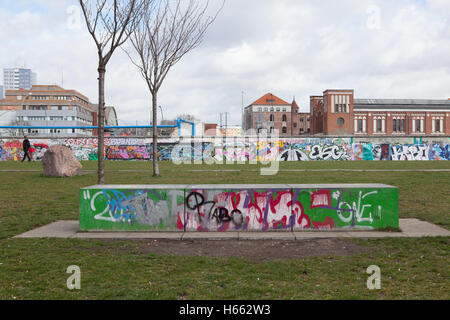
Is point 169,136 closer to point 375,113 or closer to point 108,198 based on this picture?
point 108,198

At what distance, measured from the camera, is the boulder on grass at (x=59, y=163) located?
20.2 m

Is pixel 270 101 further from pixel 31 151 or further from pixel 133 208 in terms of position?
pixel 133 208

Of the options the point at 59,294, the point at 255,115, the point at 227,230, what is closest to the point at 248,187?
the point at 227,230

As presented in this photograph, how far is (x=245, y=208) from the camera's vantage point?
803 centimetres

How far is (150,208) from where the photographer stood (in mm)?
8055

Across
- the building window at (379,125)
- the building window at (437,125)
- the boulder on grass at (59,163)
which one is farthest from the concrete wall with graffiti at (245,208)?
the building window at (437,125)

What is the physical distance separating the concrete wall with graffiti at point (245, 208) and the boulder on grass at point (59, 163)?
13.3 m

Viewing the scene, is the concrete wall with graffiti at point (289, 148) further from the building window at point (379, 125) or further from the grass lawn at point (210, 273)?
the building window at point (379, 125)

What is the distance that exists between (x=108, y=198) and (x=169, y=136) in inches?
1452

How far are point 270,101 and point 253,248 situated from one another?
368ft

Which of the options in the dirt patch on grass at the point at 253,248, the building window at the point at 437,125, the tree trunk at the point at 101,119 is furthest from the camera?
the building window at the point at 437,125

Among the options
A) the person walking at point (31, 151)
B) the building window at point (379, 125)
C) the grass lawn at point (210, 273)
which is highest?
the building window at point (379, 125)

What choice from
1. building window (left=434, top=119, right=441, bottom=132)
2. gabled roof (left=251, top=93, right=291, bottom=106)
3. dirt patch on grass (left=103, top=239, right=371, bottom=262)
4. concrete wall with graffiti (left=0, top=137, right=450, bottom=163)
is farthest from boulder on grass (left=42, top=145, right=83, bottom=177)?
gabled roof (left=251, top=93, right=291, bottom=106)

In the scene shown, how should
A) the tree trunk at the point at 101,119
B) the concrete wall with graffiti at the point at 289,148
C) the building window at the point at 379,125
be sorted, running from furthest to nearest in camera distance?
1. the building window at the point at 379,125
2. the concrete wall with graffiti at the point at 289,148
3. the tree trunk at the point at 101,119
